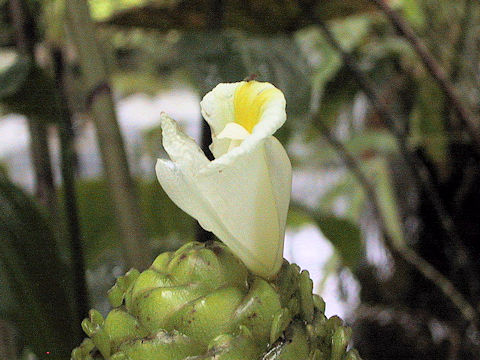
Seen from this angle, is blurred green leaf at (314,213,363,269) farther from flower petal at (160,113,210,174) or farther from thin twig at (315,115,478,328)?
flower petal at (160,113,210,174)

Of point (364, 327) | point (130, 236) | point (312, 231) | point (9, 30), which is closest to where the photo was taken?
point (130, 236)

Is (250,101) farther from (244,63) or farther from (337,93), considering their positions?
(337,93)

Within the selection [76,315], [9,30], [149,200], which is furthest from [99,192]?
[76,315]

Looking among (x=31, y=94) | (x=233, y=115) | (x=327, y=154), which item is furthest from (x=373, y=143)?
(x=233, y=115)

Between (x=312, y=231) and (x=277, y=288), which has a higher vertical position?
(x=277, y=288)

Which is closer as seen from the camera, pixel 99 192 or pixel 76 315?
pixel 76 315

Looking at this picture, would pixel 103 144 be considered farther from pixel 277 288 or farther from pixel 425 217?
pixel 425 217

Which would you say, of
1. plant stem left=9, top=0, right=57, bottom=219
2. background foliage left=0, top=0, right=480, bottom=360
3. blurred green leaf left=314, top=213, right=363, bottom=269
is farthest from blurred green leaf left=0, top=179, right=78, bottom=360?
blurred green leaf left=314, top=213, right=363, bottom=269
